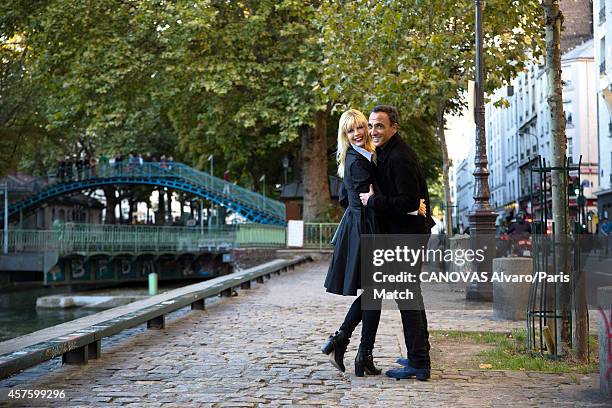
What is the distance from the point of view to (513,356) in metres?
7.34

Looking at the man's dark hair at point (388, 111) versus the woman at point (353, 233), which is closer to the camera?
the woman at point (353, 233)

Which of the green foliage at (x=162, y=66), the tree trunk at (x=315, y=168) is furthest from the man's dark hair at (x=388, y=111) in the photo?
the tree trunk at (x=315, y=168)

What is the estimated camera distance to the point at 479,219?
43.9ft

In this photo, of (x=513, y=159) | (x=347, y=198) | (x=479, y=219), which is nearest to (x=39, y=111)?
(x=479, y=219)

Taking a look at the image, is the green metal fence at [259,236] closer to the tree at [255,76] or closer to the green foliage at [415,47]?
the tree at [255,76]

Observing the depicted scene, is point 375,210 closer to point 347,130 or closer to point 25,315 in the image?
point 347,130

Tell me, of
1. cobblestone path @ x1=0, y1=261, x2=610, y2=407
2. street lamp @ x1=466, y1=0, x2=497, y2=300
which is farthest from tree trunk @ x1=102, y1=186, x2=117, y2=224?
cobblestone path @ x1=0, y1=261, x2=610, y2=407

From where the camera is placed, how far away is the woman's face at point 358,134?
6.45 m

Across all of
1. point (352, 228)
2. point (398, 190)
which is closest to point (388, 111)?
point (398, 190)

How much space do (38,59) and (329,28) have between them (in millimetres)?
15205

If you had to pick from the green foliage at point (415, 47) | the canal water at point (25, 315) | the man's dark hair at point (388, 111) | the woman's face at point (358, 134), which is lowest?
the canal water at point (25, 315)

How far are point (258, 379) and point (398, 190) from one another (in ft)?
6.00

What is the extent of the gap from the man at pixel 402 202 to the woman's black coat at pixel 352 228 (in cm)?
9

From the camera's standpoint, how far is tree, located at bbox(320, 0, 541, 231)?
18203 mm
